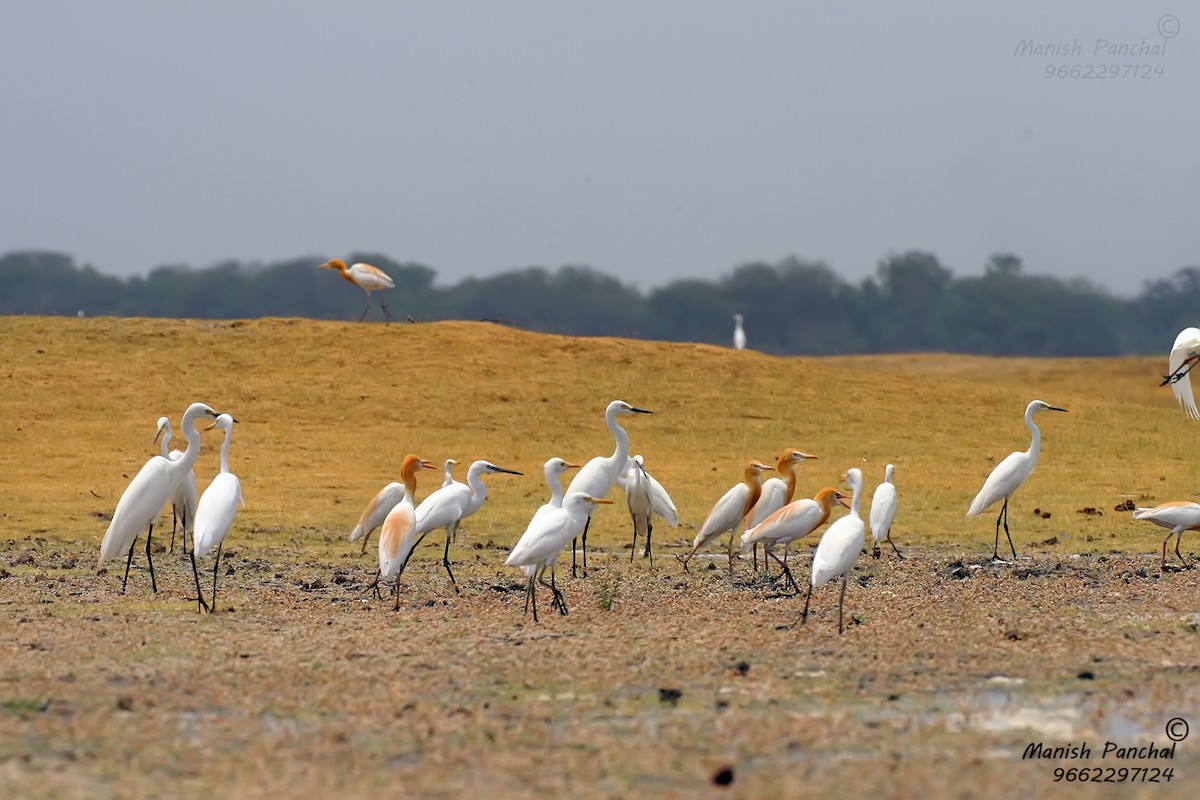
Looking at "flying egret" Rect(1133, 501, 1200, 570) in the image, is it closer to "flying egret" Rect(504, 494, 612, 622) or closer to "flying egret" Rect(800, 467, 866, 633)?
"flying egret" Rect(800, 467, 866, 633)

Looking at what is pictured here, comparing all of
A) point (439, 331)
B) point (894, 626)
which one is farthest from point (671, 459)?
point (894, 626)

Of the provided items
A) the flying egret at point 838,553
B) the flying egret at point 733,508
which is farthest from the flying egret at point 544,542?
the flying egret at point 733,508

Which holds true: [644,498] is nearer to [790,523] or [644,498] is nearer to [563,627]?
[790,523]

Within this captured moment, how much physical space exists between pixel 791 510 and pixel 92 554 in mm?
7186

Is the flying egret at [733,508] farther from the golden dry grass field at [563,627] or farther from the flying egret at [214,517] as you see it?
the flying egret at [214,517]

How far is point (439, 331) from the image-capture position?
100 ft

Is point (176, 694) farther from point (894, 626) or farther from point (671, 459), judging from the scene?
point (671, 459)

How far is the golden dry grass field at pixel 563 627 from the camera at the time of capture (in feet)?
19.1

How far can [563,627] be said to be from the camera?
955 cm

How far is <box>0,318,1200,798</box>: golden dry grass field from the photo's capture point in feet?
19.1

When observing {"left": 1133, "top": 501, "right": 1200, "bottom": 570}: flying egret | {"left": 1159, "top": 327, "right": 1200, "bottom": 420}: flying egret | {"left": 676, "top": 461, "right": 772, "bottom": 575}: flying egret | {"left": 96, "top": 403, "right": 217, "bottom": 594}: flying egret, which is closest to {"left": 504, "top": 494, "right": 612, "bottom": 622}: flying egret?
{"left": 96, "top": 403, "right": 217, "bottom": 594}: flying egret

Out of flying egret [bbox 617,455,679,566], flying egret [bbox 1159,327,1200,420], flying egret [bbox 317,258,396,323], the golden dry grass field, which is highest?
flying egret [bbox 317,258,396,323]

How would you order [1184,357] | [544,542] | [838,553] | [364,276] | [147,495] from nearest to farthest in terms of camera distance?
[838,553] → [544,542] → [147,495] → [1184,357] → [364,276]

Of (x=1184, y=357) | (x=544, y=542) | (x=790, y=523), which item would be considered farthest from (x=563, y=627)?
(x=1184, y=357)
